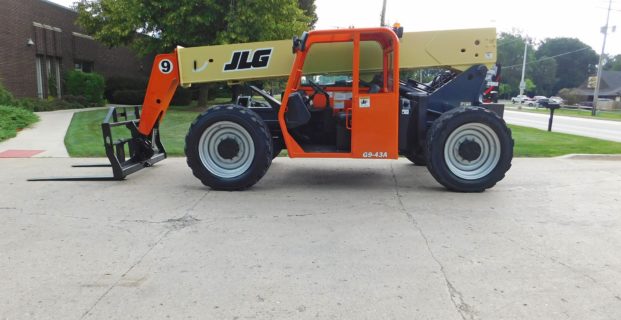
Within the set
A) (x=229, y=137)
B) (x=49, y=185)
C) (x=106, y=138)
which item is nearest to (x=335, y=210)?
(x=229, y=137)

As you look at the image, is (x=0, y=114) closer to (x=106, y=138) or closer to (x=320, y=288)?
(x=106, y=138)

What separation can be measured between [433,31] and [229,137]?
3355mm

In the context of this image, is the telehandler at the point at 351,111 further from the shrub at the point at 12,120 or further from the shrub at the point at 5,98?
the shrub at the point at 5,98

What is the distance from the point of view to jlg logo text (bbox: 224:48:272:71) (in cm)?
692

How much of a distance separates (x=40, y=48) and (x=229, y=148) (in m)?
20.5

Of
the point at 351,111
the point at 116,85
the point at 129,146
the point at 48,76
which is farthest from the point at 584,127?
the point at 48,76

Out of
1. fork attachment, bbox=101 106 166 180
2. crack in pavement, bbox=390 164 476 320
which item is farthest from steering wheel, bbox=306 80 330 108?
crack in pavement, bbox=390 164 476 320

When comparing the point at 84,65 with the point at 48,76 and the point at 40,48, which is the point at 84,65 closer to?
the point at 48,76

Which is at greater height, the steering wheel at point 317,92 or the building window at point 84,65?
the building window at point 84,65

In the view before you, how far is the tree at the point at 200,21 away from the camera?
18484mm

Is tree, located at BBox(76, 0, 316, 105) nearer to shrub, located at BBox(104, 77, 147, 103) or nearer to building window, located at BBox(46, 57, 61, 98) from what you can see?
building window, located at BBox(46, 57, 61, 98)

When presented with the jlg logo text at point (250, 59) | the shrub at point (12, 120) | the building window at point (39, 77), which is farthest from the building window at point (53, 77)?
the jlg logo text at point (250, 59)

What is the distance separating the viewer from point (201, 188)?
23.2ft

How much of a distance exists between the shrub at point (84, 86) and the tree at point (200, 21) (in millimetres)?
4670
